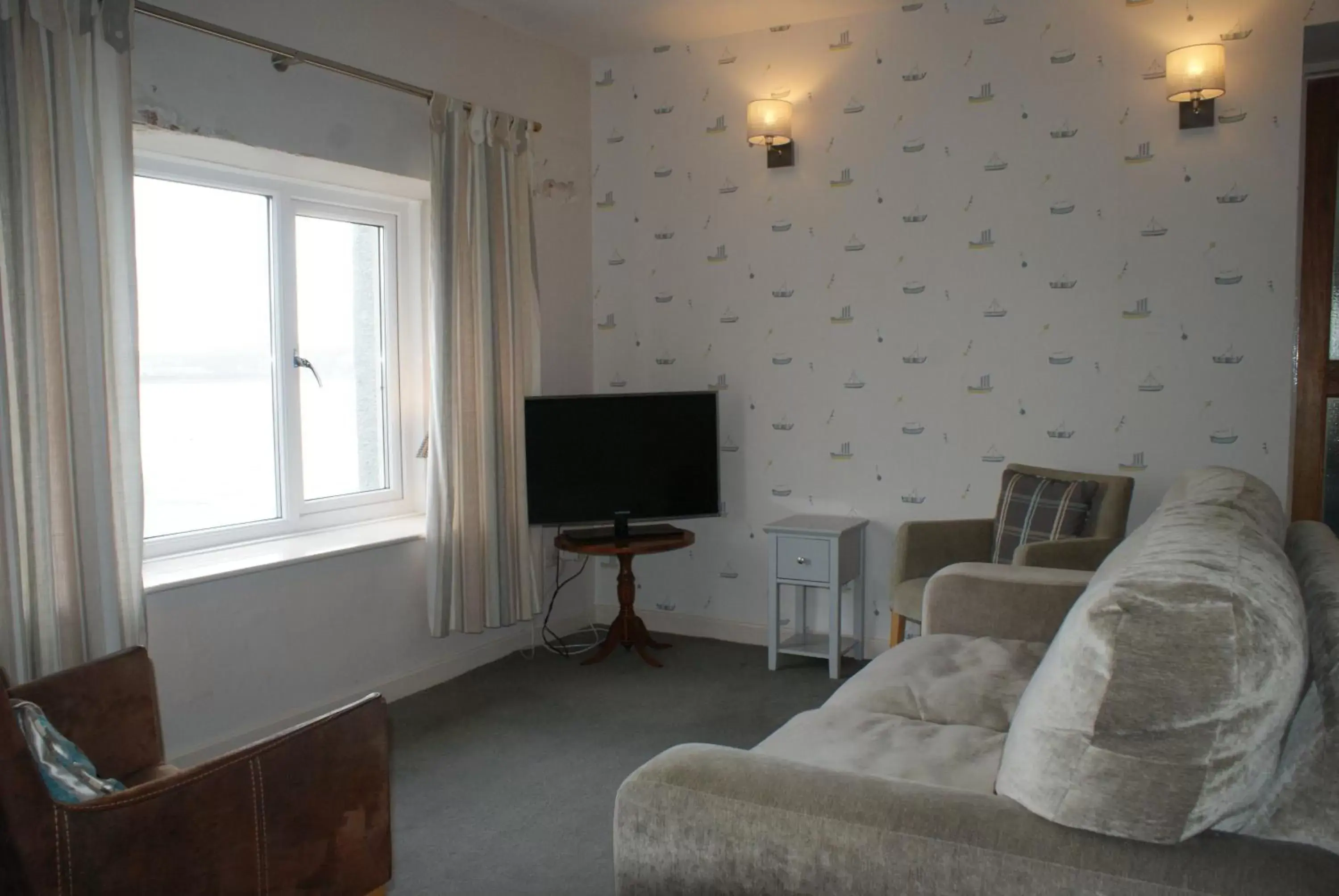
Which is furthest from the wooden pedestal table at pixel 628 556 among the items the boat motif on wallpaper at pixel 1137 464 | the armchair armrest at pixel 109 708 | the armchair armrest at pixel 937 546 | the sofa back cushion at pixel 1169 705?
the sofa back cushion at pixel 1169 705

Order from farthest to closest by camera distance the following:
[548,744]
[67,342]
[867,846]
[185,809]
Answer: [548,744] < [67,342] < [185,809] < [867,846]

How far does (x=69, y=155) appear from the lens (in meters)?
2.62

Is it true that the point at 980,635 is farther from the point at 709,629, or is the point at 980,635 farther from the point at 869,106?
the point at 869,106

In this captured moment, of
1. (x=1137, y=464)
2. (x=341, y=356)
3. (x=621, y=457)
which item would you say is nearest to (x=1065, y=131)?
(x=1137, y=464)

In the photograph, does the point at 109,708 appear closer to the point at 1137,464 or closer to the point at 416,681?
the point at 416,681

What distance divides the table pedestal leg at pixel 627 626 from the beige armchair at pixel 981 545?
3.50 feet

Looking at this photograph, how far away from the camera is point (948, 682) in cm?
238

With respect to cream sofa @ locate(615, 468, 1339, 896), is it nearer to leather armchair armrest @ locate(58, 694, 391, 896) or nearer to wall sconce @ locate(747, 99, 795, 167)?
leather armchair armrest @ locate(58, 694, 391, 896)

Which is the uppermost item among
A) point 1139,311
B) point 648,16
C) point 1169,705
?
point 648,16

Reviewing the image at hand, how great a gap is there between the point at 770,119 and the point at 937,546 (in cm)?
186

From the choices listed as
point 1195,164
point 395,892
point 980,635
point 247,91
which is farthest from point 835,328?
point 395,892

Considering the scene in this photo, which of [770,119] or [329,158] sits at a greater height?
[770,119]

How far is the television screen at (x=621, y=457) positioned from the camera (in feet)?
13.8

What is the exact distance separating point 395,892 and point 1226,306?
3.29 m
